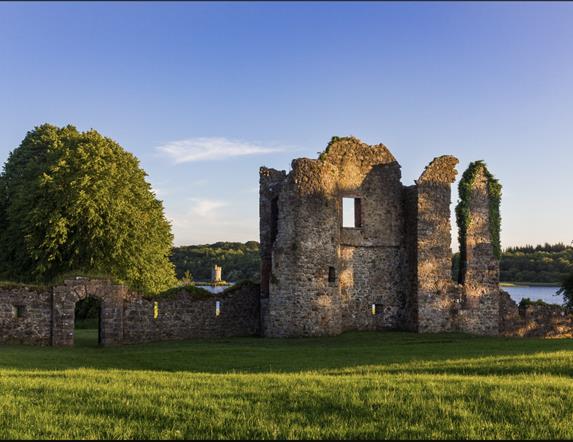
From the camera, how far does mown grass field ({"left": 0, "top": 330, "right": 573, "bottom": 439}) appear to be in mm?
9875

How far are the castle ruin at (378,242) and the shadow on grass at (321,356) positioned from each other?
2.42 m

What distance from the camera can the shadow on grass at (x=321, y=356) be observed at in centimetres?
1661

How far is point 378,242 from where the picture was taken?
1238 inches

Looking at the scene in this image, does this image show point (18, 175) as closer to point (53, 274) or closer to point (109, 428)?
point (53, 274)

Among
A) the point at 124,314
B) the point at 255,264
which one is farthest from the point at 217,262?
the point at 124,314

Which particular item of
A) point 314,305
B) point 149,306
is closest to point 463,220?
point 314,305

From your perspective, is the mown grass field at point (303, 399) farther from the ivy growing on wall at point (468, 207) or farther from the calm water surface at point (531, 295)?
the calm water surface at point (531, 295)

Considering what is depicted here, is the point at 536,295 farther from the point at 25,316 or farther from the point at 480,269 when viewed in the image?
the point at 25,316

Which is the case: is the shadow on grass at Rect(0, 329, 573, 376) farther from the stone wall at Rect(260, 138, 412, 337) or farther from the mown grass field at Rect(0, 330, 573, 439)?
the stone wall at Rect(260, 138, 412, 337)

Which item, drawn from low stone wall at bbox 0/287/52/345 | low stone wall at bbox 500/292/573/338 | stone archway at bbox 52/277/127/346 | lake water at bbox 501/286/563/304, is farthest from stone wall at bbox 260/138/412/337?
lake water at bbox 501/286/563/304

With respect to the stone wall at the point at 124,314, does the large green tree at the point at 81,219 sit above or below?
above

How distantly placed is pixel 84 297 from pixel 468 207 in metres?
17.6

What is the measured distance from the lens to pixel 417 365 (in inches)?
672

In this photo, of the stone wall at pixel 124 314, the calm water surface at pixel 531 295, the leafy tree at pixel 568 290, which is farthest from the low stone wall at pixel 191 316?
the leafy tree at pixel 568 290
